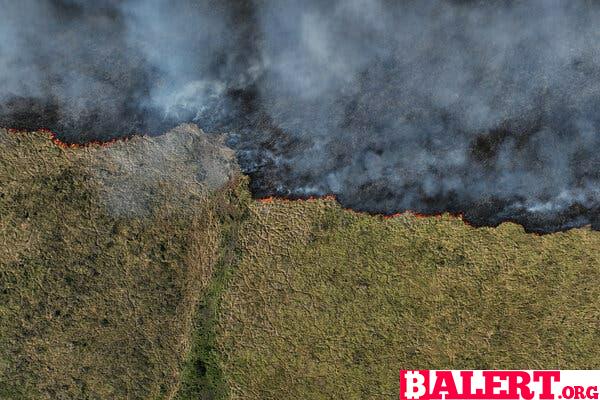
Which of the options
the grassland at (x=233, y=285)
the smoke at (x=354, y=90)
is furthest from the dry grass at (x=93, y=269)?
the smoke at (x=354, y=90)

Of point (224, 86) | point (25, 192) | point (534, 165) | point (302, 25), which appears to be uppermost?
point (302, 25)

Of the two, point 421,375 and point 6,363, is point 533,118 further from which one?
point 6,363

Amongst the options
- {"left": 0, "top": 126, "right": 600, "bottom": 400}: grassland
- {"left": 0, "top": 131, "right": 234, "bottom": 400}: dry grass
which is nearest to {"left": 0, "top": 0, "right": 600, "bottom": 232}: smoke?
{"left": 0, "top": 126, "right": 600, "bottom": 400}: grassland

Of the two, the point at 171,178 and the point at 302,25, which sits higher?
the point at 302,25

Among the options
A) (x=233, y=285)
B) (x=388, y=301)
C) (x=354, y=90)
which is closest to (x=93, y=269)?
(x=233, y=285)

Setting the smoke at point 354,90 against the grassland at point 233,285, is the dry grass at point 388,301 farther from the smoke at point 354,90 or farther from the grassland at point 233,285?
the smoke at point 354,90

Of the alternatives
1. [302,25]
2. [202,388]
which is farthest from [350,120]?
[202,388]
